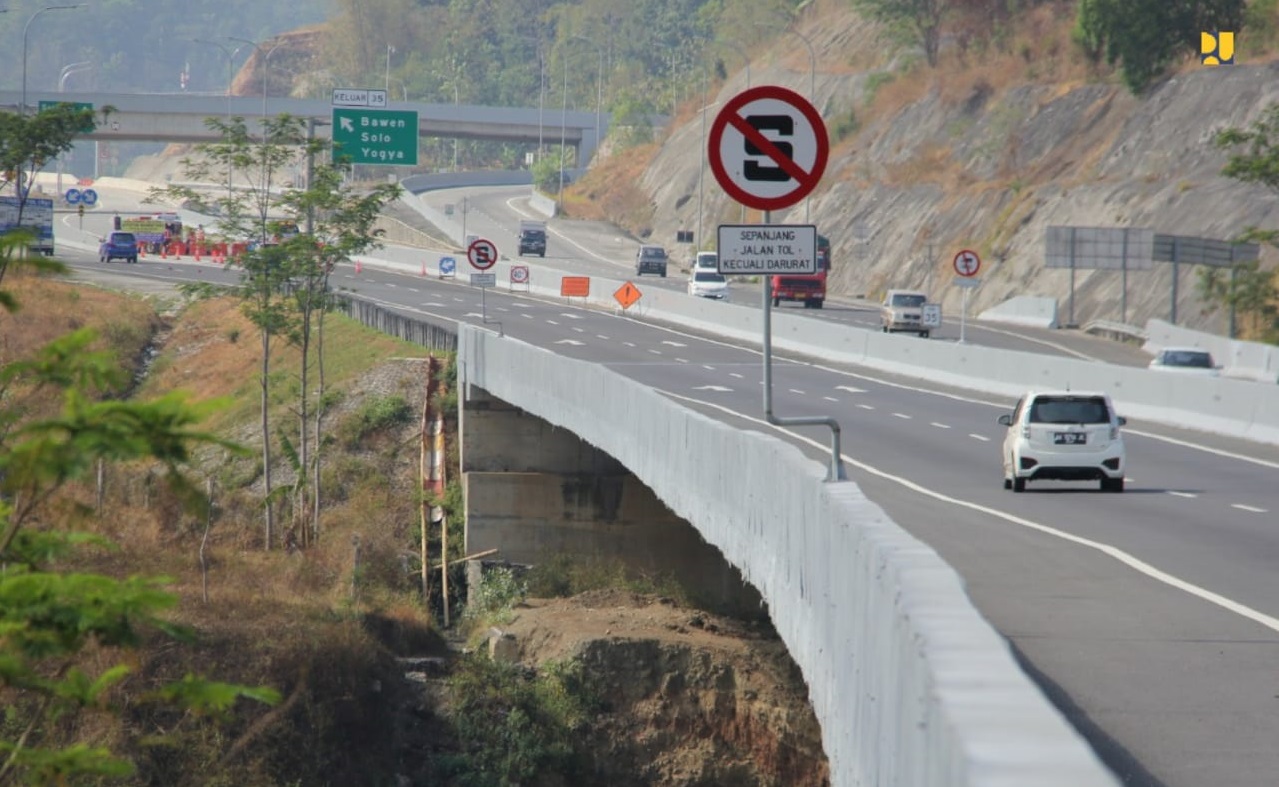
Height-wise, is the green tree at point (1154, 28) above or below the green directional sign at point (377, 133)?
above

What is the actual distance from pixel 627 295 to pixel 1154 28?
82.7ft

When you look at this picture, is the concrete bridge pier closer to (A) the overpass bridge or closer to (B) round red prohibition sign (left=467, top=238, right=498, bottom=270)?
(B) round red prohibition sign (left=467, top=238, right=498, bottom=270)

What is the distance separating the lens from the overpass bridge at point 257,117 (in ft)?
354

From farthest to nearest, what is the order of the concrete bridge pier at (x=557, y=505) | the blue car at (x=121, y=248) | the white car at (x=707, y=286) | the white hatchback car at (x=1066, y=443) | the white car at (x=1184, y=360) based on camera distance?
the blue car at (x=121, y=248), the white car at (x=707, y=286), the white car at (x=1184, y=360), the concrete bridge pier at (x=557, y=505), the white hatchback car at (x=1066, y=443)

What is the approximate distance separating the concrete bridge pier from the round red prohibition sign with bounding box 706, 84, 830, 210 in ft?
78.9

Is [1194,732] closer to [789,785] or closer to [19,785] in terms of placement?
[19,785]

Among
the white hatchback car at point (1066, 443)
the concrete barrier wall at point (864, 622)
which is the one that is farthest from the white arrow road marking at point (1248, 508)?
the concrete barrier wall at point (864, 622)

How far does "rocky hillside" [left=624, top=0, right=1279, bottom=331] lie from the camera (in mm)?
68188

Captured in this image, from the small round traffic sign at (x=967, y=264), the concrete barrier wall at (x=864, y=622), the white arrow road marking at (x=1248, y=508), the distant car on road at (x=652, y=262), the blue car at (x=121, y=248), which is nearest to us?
the concrete barrier wall at (x=864, y=622)

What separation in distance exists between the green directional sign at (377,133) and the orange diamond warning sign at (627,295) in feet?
45.8

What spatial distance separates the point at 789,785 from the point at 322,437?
19.4 meters

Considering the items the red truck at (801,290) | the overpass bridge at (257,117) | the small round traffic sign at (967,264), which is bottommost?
the red truck at (801,290)

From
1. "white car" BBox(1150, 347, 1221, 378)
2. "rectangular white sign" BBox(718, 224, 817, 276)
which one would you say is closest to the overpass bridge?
"white car" BBox(1150, 347, 1221, 378)

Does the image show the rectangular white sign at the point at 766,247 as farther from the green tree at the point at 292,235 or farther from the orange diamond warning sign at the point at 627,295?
the orange diamond warning sign at the point at 627,295
